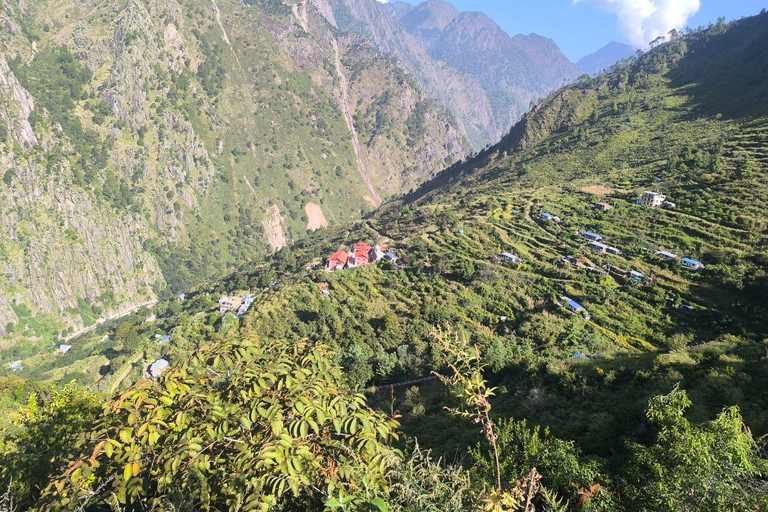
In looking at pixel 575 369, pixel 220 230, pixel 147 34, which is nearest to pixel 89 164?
pixel 220 230

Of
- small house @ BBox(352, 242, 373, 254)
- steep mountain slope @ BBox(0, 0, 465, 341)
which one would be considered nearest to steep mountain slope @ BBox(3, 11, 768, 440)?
small house @ BBox(352, 242, 373, 254)

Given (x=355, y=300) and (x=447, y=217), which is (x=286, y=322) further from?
(x=447, y=217)

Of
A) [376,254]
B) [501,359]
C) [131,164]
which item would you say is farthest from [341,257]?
[131,164]

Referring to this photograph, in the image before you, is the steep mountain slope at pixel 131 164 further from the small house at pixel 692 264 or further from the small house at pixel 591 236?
the small house at pixel 692 264

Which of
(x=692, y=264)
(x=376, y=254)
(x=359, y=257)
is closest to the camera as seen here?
(x=692, y=264)

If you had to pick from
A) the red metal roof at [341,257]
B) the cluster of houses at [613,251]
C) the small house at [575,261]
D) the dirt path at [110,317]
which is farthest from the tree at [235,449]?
the dirt path at [110,317]

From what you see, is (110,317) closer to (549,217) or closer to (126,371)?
(126,371)
